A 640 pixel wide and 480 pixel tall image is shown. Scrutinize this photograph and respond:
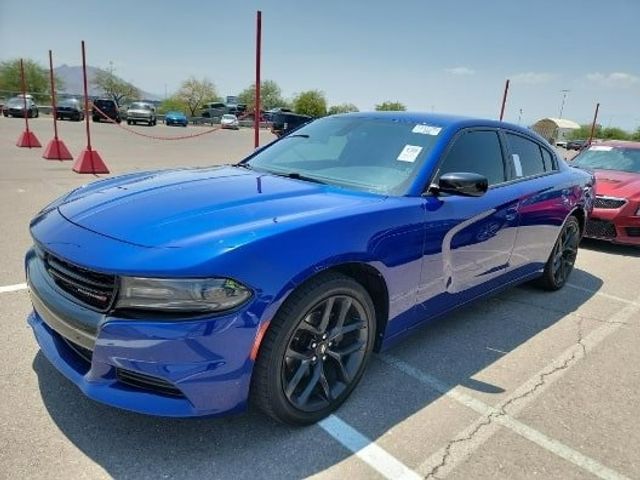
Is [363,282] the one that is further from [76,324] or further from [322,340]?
[76,324]

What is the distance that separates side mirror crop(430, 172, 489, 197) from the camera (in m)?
2.95

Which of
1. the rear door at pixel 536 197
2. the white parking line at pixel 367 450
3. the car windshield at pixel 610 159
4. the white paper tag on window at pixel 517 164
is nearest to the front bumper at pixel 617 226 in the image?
the car windshield at pixel 610 159

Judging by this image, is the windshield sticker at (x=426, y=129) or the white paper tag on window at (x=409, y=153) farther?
the windshield sticker at (x=426, y=129)

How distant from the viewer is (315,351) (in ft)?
8.38

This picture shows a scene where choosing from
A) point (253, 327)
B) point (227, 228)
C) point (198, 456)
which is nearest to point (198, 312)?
A: point (253, 327)

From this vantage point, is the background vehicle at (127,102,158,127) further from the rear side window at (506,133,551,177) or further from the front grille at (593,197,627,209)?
the rear side window at (506,133,551,177)

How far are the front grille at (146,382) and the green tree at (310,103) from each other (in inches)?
2842

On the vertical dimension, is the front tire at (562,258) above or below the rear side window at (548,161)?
below

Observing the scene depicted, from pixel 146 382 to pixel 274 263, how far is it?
732 millimetres

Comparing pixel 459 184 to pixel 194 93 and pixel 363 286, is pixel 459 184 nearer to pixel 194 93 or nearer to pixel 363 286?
pixel 363 286

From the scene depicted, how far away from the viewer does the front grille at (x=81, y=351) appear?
223 centimetres

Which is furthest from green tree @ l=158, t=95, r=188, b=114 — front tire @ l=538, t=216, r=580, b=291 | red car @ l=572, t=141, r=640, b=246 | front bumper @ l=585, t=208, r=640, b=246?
front tire @ l=538, t=216, r=580, b=291

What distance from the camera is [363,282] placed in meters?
2.76

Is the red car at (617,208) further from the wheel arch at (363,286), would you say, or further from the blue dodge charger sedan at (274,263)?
the wheel arch at (363,286)
